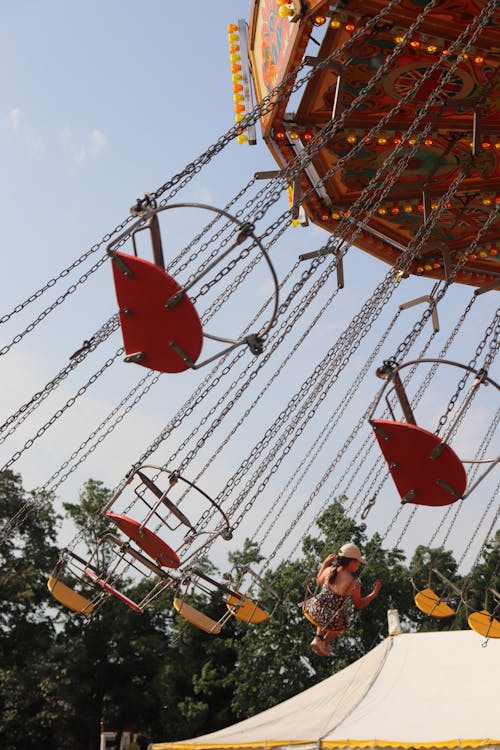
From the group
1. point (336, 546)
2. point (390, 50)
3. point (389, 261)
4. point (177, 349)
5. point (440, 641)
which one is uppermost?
point (336, 546)

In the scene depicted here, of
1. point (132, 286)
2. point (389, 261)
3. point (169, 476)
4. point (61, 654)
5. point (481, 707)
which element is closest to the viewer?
point (132, 286)

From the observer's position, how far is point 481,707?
407 inches

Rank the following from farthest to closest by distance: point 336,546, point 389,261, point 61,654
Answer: point 336,546 → point 61,654 → point 389,261

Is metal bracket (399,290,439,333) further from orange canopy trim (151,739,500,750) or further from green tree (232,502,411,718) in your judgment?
green tree (232,502,411,718)

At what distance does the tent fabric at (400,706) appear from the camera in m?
9.98

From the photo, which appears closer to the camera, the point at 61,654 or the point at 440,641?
the point at 440,641

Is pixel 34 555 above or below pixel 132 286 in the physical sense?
above

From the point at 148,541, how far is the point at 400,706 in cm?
501

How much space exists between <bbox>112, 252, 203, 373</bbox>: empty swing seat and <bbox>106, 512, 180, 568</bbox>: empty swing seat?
2289 mm

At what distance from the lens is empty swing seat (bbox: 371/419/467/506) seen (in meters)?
6.41

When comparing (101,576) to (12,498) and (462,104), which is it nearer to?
(462,104)

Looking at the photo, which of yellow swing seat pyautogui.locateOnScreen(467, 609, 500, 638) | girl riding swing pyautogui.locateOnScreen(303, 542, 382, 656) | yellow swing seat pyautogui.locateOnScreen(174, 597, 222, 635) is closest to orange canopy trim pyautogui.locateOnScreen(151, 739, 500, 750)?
girl riding swing pyautogui.locateOnScreen(303, 542, 382, 656)

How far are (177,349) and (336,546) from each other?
23.9 metres

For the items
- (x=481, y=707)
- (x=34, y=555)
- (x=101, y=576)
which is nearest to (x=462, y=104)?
(x=101, y=576)
